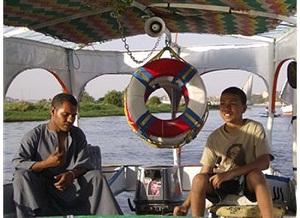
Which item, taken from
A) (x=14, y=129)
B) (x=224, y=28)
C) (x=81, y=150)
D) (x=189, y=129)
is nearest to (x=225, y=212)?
(x=81, y=150)

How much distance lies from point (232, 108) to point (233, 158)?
0.93 feet

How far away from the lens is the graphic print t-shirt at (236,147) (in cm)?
305

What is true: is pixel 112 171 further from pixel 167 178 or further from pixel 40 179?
pixel 40 179

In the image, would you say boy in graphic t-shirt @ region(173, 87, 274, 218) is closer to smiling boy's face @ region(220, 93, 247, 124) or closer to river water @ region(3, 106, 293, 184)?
smiling boy's face @ region(220, 93, 247, 124)

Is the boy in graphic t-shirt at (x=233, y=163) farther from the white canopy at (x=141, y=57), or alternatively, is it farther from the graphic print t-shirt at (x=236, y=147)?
the white canopy at (x=141, y=57)

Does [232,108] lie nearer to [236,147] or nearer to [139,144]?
[236,147]

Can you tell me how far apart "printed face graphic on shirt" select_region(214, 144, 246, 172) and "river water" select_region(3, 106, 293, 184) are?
271 inches

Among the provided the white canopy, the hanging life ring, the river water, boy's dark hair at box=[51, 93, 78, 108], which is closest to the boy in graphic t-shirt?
boy's dark hair at box=[51, 93, 78, 108]

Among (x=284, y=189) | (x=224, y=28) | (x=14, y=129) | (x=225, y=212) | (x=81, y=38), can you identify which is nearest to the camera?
(x=225, y=212)

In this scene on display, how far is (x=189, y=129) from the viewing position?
4.21 meters

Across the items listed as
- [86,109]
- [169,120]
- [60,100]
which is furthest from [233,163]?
[86,109]

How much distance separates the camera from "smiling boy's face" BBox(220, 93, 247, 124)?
3109mm

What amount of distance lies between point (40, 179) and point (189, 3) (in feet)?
5.95

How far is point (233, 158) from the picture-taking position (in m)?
3.10
